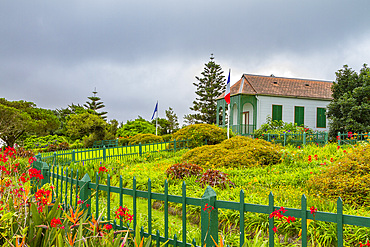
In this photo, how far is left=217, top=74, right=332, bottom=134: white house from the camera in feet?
73.3

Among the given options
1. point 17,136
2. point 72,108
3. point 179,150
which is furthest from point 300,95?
point 72,108

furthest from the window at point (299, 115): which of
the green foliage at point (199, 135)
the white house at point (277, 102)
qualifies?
the green foliage at point (199, 135)

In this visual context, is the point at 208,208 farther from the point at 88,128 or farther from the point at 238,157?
the point at 88,128

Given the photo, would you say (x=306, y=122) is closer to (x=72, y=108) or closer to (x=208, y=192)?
(x=208, y=192)

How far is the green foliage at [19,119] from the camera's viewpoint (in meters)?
24.7

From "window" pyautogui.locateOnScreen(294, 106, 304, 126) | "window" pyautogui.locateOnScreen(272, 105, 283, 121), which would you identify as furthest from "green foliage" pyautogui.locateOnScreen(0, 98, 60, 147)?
"window" pyautogui.locateOnScreen(294, 106, 304, 126)

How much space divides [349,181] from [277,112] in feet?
58.9

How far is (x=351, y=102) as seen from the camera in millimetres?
18734

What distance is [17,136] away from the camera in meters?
27.5

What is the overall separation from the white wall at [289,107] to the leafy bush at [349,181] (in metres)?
16.2

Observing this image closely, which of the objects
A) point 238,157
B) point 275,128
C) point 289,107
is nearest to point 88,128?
point 275,128

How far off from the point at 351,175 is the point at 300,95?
61.6 ft

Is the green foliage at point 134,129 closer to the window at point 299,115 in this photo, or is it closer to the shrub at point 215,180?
the window at point 299,115

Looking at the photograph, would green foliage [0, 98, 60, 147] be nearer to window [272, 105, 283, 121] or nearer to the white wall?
the white wall
